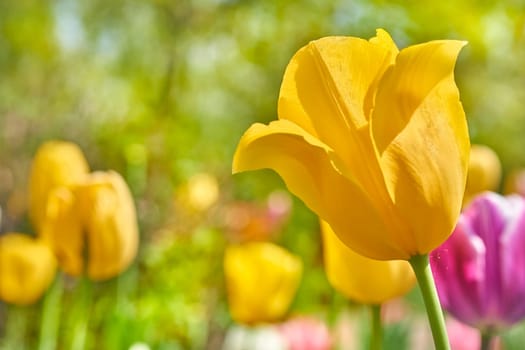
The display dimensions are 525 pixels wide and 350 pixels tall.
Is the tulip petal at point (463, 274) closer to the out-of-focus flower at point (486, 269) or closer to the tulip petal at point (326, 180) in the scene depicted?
the out-of-focus flower at point (486, 269)

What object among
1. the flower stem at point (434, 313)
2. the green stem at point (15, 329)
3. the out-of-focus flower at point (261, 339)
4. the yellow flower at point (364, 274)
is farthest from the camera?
the green stem at point (15, 329)

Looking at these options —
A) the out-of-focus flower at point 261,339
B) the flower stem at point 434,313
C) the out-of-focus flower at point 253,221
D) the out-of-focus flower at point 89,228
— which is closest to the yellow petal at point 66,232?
the out-of-focus flower at point 89,228

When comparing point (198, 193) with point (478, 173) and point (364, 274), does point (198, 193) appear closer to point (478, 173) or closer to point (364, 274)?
point (478, 173)

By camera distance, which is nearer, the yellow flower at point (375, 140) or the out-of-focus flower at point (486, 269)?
the yellow flower at point (375, 140)

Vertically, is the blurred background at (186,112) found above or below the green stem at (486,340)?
below

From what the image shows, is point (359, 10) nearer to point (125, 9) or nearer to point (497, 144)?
point (125, 9)

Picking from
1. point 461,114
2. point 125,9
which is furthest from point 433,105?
point 125,9

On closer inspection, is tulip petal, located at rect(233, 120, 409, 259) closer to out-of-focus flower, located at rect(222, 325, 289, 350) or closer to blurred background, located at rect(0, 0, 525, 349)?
blurred background, located at rect(0, 0, 525, 349)
